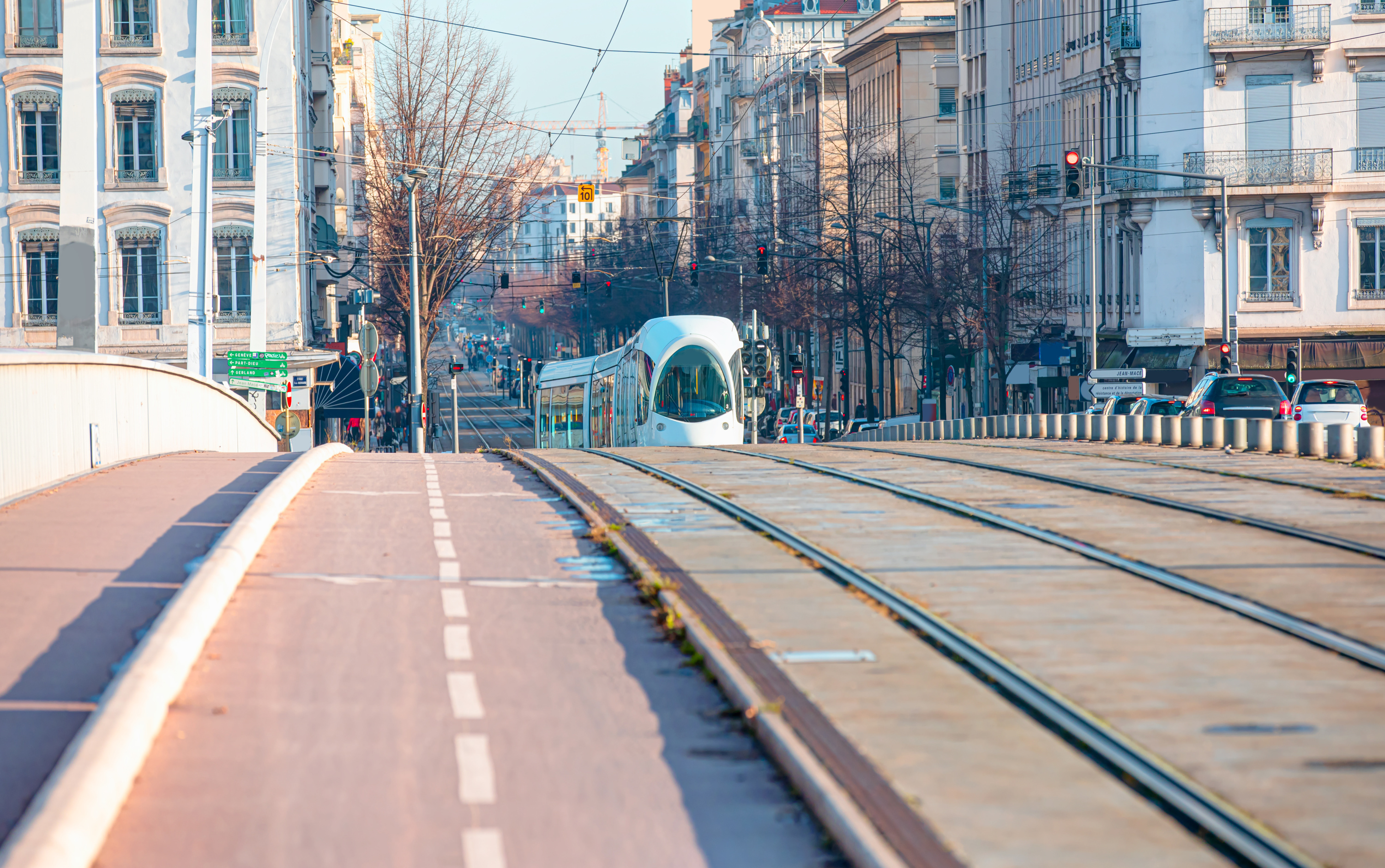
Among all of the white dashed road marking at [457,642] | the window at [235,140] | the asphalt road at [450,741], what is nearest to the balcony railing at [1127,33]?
the window at [235,140]

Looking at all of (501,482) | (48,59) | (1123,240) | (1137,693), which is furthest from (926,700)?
(1123,240)

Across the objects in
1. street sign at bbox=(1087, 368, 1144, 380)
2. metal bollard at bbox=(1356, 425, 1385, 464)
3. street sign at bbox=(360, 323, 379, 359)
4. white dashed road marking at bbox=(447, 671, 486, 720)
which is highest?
street sign at bbox=(360, 323, 379, 359)

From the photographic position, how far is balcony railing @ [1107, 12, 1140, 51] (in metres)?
55.7

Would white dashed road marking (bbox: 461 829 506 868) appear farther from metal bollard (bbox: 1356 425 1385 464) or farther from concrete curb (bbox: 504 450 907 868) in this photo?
metal bollard (bbox: 1356 425 1385 464)

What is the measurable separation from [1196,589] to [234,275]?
44.9 meters

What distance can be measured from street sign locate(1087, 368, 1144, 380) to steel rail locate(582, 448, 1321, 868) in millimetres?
39026

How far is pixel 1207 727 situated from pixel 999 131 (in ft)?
207

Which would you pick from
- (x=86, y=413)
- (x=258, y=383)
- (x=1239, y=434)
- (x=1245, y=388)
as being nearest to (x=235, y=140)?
(x=258, y=383)

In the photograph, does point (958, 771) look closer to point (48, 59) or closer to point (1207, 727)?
point (1207, 727)

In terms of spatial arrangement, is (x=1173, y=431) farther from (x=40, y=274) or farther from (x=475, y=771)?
(x=40, y=274)

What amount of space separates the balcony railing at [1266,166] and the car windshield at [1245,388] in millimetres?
22466

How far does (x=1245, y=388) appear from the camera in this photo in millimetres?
33875

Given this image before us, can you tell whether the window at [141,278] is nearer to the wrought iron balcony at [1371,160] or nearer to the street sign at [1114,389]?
the street sign at [1114,389]

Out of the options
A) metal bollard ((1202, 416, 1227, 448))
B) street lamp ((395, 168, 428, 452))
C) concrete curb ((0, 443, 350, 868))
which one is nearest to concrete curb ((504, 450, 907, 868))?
concrete curb ((0, 443, 350, 868))
